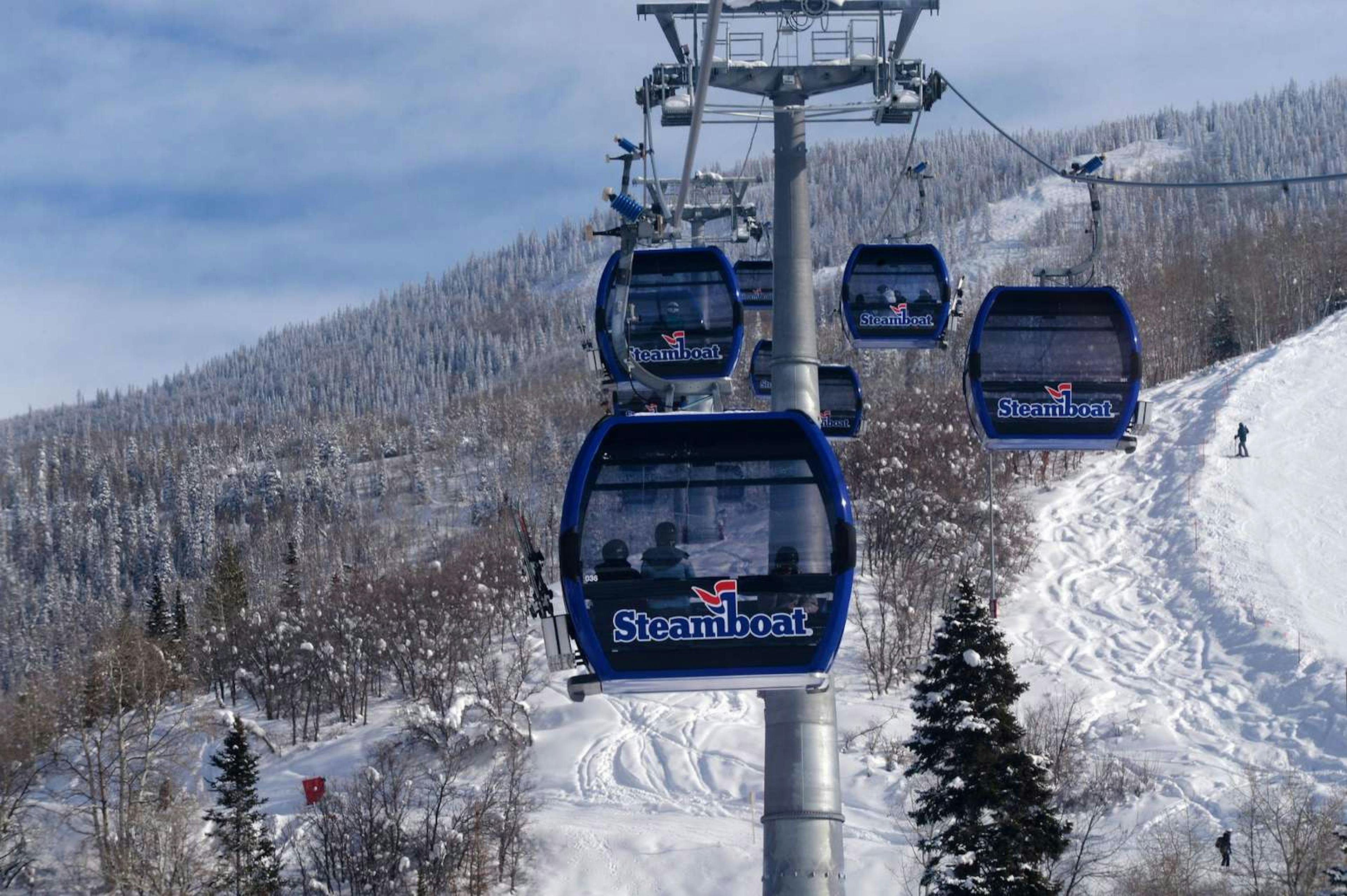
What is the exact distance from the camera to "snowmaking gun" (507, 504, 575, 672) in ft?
27.0

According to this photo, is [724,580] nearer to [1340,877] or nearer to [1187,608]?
[1340,877]

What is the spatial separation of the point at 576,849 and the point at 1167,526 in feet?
104

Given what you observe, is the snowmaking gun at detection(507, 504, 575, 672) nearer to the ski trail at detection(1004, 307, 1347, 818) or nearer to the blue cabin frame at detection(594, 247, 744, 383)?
the blue cabin frame at detection(594, 247, 744, 383)

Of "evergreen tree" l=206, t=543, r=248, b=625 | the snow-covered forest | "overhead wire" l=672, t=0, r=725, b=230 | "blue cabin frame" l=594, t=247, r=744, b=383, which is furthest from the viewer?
"evergreen tree" l=206, t=543, r=248, b=625

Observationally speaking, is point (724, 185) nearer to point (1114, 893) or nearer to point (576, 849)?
point (1114, 893)

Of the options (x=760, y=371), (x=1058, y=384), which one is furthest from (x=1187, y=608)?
(x=1058, y=384)

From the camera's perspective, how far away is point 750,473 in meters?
8.38

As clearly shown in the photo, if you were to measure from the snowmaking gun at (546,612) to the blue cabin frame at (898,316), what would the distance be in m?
8.39

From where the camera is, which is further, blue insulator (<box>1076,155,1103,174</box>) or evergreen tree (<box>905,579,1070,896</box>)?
evergreen tree (<box>905,579,1070,896</box>)

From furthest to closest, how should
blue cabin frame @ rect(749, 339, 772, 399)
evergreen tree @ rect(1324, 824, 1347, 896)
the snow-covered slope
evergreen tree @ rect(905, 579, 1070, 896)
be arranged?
the snow-covered slope, evergreen tree @ rect(905, 579, 1070, 896), evergreen tree @ rect(1324, 824, 1347, 896), blue cabin frame @ rect(749, 339, 772, 399)

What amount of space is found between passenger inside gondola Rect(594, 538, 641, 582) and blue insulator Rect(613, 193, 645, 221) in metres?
2.04

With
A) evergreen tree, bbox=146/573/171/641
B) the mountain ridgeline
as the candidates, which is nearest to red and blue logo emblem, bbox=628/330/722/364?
the mountain ridgeline

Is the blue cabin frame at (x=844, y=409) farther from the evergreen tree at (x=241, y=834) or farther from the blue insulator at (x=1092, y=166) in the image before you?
the evergreen tree at (x=241, y=834)

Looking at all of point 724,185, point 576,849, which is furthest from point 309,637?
point 724,185
